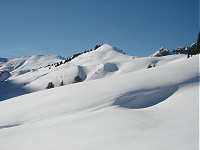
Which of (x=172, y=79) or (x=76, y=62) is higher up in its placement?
(x=76, y=62)

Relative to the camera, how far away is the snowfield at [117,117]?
31.7ft

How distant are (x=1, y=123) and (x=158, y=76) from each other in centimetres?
1109

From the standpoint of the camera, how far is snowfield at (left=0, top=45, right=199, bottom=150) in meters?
9.66

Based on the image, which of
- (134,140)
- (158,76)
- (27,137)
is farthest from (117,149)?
(158,76)

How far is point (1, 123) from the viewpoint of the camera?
62.1 feet

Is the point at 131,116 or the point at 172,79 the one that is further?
the point at 172,79

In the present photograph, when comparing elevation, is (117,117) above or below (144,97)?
below

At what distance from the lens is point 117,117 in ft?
42.3

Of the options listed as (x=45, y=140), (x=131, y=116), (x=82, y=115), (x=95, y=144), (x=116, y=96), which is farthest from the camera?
(x=116, y=96)

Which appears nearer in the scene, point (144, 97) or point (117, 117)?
point (117, 117)

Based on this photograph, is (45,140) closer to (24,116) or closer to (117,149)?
(117,149)

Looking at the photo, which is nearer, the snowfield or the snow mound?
the snowfield

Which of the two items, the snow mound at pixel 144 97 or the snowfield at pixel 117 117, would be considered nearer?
the snowfield at pixel 117 117

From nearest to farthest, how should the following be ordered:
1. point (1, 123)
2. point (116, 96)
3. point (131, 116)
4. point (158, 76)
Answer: point (131, 116) < point (116, 96) < point (1, 123) < point (158, 76)
